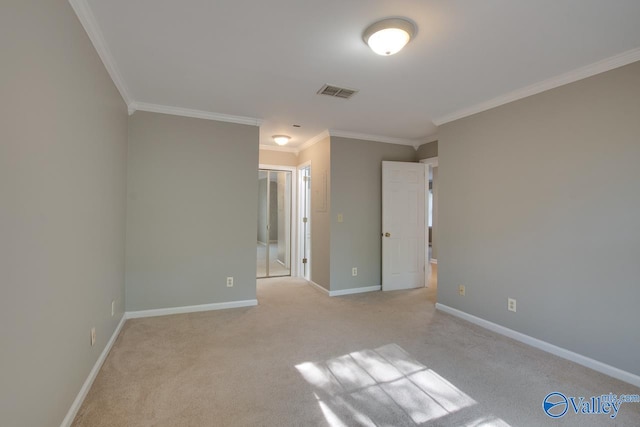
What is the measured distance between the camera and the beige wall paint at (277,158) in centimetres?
551

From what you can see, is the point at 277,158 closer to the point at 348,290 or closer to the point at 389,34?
the point at 348,290

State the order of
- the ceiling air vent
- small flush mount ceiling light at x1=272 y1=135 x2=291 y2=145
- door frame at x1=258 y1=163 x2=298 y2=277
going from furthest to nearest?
door frame at x1=258 y1=163 x2=298 y2=277 → small flush mount ceiling light at x1=272 y1=135 x2=291 y2=145 → the ceiling air vent

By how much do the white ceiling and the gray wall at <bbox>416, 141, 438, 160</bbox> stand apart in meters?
1.30

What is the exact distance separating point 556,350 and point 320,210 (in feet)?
10.7

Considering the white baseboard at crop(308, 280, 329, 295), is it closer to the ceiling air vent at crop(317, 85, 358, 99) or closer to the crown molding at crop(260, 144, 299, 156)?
the crown molding at crop(260, 144, 299, 156)

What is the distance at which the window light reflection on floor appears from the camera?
1877mm

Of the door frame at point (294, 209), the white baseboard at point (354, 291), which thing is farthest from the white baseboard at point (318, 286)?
the door frame at point (294, 209)

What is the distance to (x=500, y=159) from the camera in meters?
3.23

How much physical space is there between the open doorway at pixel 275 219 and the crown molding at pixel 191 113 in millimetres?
1720

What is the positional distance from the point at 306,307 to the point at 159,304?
176 cm

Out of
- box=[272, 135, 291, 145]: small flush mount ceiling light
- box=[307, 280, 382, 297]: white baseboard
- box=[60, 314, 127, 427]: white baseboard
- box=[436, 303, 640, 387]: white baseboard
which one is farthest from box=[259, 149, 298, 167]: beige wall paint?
box=[436, 303, 640, 387]: white baseboard

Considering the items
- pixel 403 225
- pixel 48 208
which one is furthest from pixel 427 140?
pixel 48 208

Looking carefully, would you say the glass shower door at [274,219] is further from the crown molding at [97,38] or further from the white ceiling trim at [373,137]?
the crown molding at [97,38]

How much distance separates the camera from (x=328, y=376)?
7.70 ft
